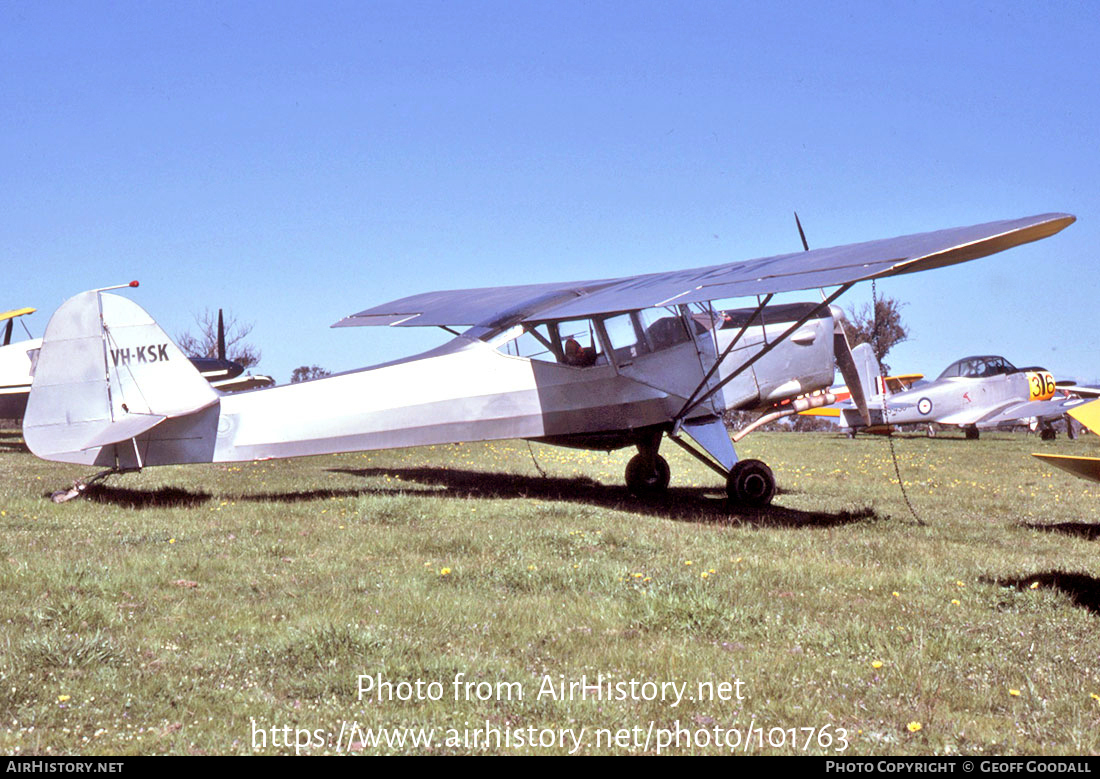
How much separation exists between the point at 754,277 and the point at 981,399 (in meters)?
24.5

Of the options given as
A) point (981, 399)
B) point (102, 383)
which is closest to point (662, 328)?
point (102, 383)

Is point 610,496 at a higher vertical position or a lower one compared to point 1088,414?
lower

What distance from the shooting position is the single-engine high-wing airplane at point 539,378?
8109 mm

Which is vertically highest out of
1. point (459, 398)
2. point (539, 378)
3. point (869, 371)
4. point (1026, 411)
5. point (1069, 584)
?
point (539, 378)

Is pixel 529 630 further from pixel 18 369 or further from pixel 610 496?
pixel 18 369

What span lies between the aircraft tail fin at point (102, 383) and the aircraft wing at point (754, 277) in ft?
11.5

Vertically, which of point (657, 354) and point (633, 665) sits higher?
point (657, 354)

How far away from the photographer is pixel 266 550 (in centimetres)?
633

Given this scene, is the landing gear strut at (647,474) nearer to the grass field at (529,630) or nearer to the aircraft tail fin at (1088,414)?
the grass field at (529,630)

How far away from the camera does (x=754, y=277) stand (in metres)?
8.67

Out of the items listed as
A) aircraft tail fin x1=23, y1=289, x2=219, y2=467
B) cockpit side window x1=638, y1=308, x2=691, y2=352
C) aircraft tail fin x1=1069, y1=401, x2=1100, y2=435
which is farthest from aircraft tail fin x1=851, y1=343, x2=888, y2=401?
aircraft tail fin x1=23, y1=289, x2=219, y2=467
